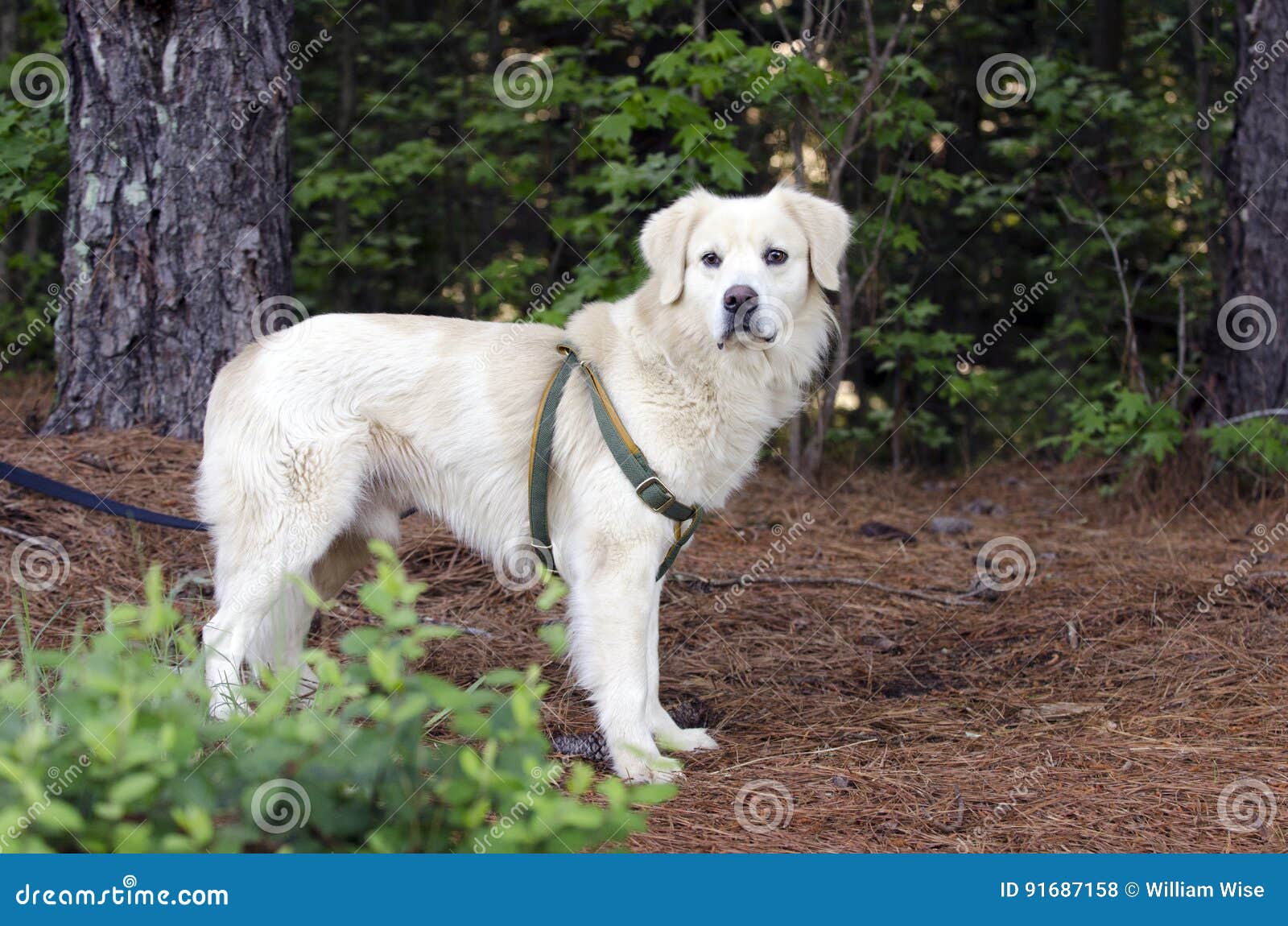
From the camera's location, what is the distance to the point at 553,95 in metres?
7.64

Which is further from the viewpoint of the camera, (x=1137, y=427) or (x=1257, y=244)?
(x=1137, y=427)

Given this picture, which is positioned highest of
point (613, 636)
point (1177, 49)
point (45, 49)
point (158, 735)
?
point (1177, 49)

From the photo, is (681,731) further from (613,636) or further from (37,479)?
(37,479)

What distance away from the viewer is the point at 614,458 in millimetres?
3461

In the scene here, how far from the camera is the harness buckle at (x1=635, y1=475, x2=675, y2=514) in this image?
11.2ft

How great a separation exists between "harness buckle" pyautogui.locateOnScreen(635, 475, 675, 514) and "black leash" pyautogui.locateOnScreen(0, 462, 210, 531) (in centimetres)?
147

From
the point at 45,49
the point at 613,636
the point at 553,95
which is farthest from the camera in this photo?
the point at 45,49

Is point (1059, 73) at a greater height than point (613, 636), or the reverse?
point (1059, 73)

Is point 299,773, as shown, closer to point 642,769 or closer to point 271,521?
point 642,769

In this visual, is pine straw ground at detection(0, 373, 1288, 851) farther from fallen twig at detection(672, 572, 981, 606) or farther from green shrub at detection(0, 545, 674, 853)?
green shrub at detection(0, 545, 674, 853)

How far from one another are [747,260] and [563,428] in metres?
0.79

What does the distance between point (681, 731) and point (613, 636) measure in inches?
19.5

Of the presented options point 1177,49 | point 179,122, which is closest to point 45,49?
point 179,122

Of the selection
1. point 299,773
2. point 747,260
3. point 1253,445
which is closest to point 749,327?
point 747,260
